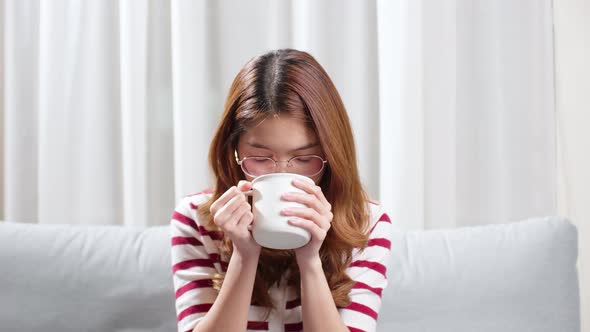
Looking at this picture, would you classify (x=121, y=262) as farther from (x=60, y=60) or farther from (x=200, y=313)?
(x=60, y=60)

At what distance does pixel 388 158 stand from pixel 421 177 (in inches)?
4.0

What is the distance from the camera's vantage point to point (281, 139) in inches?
38.6

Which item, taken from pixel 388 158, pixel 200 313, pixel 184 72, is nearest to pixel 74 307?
pixel 200 313

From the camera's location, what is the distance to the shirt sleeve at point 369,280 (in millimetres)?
1079

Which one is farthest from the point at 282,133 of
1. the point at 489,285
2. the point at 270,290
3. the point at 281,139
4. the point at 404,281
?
the point at 489,285

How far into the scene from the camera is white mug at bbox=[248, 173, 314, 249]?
833 mm

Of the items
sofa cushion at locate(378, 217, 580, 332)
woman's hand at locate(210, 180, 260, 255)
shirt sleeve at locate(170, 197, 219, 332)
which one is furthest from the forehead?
sofa cushion at locate(378, 217, 580, 332)

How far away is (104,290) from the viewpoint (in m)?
1.36

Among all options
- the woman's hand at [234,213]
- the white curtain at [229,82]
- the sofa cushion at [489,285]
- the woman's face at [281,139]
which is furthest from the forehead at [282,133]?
the white curtain at [229,82]

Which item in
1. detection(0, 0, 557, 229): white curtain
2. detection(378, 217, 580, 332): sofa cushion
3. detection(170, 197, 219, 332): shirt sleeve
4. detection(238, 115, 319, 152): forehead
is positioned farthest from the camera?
detection(0, 0, 557, 229): white curtain

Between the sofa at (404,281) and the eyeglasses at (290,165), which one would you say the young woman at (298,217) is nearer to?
the eyeglasses at (290,165)

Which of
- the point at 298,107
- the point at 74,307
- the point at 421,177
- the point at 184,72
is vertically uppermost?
the point at 184,72

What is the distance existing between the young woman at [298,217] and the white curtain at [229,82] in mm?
525

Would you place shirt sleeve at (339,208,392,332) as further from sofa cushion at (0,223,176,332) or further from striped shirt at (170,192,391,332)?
sofa cushion at (0,223,176,332)
